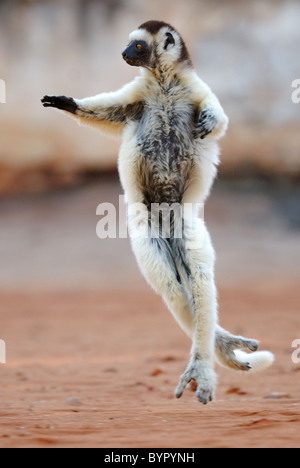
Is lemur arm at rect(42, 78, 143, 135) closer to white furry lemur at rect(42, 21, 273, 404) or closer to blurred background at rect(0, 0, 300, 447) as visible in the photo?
white furry lemur at rect(42, 21, 273, 404)

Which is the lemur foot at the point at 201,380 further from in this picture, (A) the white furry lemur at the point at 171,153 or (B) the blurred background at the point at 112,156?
(B) the blurred background at the point at 112,156

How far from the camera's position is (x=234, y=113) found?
1908 cm

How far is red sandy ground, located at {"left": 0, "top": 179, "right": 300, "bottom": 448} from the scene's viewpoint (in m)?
4.46

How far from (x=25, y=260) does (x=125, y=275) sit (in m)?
2.81

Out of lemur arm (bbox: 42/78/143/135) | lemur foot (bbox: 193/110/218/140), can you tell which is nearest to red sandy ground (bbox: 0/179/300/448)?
lemur foot (bbox: 193/110/218/140)

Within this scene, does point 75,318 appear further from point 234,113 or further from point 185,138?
point 185,138

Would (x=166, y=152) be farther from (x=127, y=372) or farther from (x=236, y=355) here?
(x=127, y=372)

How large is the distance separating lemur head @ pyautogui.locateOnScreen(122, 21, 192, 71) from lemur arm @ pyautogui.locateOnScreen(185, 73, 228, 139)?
22cm

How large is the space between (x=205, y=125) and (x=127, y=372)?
4.05 metres

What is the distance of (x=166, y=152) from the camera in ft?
17.8

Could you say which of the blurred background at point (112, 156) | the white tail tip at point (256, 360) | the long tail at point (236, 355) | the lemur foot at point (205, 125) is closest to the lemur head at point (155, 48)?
the lemur foot at point (205, 125)

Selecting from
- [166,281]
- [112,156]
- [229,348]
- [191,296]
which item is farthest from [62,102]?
[112,156]
